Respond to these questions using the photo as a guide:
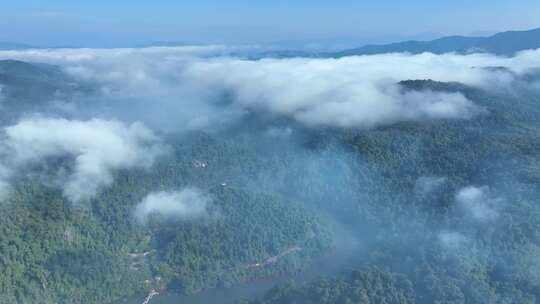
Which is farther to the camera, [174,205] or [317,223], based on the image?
[174,205]

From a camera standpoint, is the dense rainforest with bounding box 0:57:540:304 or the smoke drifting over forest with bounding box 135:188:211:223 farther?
the smoke drifting over forest with bounding box 135:188:211:223

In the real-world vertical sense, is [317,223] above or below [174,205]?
below

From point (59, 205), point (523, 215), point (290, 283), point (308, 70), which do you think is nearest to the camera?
point (290, 283)

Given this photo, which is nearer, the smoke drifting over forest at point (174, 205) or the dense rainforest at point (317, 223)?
the dense rainforest at point (317, 223)

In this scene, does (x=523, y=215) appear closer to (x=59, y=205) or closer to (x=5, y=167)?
(x=59, y=205)

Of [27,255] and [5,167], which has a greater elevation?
[5,167]

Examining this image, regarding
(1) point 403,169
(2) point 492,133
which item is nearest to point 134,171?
(1) point 403,169

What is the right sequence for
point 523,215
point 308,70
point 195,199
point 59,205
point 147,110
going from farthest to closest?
point 308,70 < point 147,110 < point 195,199 < point 59,205 < point 523,215

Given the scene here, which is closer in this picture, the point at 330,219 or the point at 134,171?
the point at 330,219
